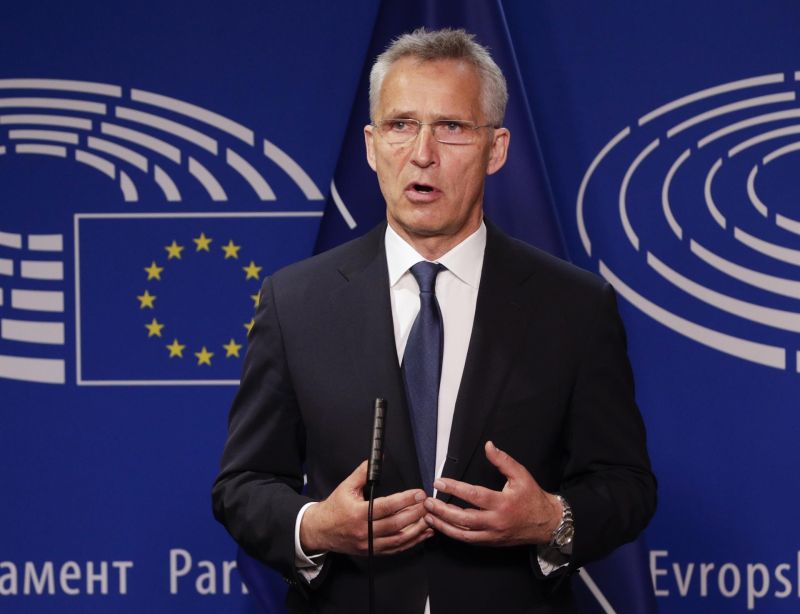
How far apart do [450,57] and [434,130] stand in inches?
5.6

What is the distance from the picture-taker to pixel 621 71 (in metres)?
3.08

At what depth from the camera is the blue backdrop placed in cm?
305

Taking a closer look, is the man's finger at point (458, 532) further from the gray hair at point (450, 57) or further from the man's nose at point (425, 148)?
the gray hair at point (450, 57)

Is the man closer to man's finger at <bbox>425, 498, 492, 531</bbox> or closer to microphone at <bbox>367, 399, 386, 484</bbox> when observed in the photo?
→ man's finger at <bbox>425, 498, 492, 531</bbox>

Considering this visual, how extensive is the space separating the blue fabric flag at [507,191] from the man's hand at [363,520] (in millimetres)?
1100

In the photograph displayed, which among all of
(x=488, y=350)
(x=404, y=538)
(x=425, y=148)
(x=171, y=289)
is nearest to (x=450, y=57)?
(x=425, y=148)

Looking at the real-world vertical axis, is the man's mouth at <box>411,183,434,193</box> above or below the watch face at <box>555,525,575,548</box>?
above

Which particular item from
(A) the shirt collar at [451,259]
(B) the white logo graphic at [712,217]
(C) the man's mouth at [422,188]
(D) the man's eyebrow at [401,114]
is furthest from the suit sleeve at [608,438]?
(B) the white logo graphic at [712,217]

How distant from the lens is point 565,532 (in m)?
1.82

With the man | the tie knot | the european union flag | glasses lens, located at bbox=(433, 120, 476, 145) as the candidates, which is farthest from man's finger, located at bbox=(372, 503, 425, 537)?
the european union flag

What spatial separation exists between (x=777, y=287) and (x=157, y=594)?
6.64 ft

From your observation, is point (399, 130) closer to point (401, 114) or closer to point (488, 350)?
point (401, 114)

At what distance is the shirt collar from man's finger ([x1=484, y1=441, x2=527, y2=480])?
0.43m

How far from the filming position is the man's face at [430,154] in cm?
196
